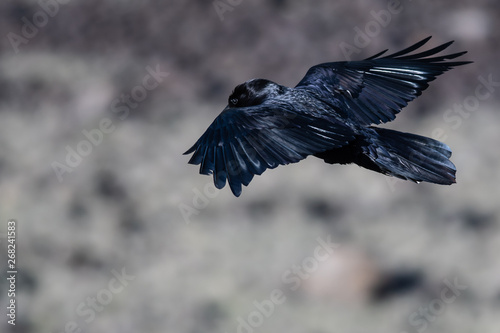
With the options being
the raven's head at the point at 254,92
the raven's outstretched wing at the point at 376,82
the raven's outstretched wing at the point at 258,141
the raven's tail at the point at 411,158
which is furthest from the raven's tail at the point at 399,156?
the raven's head at the point at 254,92

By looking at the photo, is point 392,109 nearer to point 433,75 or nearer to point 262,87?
point 433,75

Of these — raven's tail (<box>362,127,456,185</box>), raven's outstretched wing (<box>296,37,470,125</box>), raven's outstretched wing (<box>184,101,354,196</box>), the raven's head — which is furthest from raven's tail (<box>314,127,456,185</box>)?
the raven's head

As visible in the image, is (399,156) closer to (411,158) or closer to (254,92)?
(411,158)

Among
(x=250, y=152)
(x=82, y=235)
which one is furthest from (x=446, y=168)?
(x=82, y=235)

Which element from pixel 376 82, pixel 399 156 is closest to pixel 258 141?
pixel 399 156

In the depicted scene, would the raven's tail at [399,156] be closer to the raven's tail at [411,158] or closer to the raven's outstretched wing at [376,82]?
the raven's tail at [411,158]

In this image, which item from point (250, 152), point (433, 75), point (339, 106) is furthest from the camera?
point (433, 75)

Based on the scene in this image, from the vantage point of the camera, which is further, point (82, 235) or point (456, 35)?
point (456, 35)
